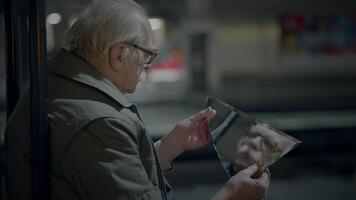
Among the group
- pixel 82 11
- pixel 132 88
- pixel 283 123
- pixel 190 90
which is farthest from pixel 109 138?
pixel 190 90

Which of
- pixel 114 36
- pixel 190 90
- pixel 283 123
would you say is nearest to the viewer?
pixel 114 36

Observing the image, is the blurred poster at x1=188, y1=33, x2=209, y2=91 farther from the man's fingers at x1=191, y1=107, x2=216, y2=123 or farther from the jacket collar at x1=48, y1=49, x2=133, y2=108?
the jacket collar at x1=48, y1=49, x2=133, y2=108

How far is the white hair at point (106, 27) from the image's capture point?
151 centimetres

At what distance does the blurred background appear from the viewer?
8734 millimetres

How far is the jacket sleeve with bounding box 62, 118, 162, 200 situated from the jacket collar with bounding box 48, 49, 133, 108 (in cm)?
12

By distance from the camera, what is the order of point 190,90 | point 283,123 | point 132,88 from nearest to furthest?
point 132,88 → point 283,123 → point 190,90

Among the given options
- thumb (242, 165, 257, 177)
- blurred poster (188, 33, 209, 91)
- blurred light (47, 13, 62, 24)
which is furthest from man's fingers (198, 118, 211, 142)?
blurred poster (188, 33, 209, 91)

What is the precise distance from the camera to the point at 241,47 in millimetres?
9281

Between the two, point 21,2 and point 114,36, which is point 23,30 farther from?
point 114,36

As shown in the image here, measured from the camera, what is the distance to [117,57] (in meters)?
1.56

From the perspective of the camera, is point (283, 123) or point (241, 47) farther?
point (241, 47)

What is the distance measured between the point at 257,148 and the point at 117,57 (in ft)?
1.78

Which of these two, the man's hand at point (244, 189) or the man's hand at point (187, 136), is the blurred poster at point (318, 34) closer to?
the man's hand at point (187, 136)

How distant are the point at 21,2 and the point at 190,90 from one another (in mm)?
7610
